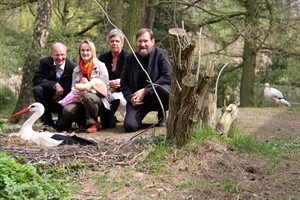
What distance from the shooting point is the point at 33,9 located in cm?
1617

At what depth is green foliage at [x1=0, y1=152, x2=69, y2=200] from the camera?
363 centimetres

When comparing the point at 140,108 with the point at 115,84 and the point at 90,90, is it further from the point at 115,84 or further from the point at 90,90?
the point at 90,90

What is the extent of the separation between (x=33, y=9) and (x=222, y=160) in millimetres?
12295

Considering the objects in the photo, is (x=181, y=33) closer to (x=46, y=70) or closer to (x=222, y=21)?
(x=46, y=70)

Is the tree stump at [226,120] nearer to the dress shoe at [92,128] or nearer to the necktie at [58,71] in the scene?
the dress shoe at [92,128]

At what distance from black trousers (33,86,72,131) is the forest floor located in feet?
5.60

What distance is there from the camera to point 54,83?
7.65 meters

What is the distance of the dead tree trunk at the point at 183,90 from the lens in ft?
15.9

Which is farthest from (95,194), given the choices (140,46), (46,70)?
(46,70)

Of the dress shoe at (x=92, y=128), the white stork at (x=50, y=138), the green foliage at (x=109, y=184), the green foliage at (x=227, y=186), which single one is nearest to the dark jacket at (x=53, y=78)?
the dress shoe at (x=92, y=128)

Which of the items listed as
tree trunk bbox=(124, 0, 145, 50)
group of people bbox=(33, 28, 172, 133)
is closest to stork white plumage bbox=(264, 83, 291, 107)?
tree trunk bbox=(124, 0, 145, 50)

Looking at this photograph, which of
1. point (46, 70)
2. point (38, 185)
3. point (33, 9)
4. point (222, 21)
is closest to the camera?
point (38, 185)

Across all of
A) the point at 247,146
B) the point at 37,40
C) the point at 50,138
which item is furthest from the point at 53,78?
the point at 247,146

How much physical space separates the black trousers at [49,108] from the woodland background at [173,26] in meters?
2.25
